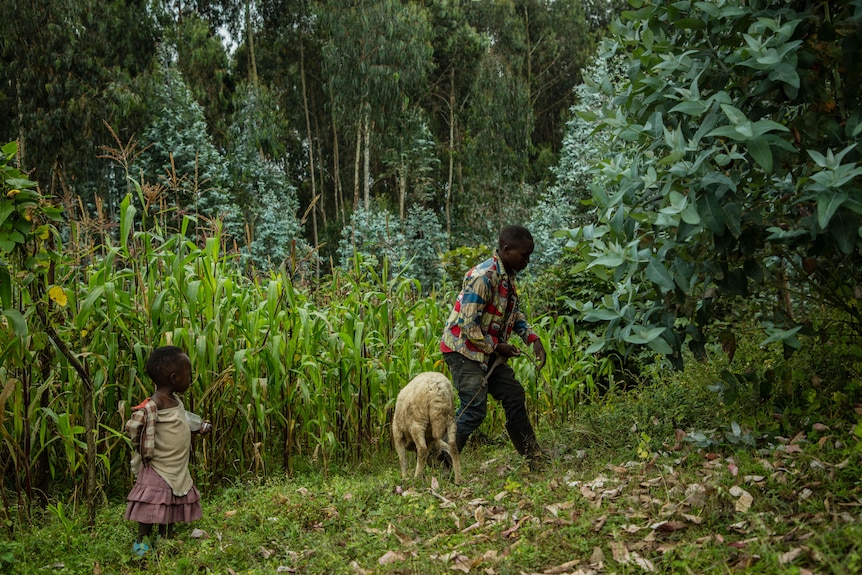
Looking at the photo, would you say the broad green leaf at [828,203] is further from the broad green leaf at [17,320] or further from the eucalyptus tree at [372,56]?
the eucalyptus tree at [372,56]

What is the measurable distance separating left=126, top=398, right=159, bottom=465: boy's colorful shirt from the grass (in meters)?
Answer: 0.57

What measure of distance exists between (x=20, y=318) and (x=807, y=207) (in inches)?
172

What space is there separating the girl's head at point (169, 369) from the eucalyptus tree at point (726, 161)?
8.40 ft

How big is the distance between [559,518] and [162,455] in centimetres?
247

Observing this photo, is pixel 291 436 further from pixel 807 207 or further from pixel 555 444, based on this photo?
pixel 807 207

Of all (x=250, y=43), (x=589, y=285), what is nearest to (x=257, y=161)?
(x=250, y=43)

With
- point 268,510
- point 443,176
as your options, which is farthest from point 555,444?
point 443,176

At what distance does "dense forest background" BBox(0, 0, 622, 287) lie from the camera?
19.8 meters

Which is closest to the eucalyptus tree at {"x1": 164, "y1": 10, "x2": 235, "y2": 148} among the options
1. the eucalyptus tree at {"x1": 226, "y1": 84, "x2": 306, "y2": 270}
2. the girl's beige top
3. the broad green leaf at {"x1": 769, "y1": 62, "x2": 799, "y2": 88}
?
the eucalyptus tree at {"x1": 226, "y1": 84, "x2": 306, "y2": 270}

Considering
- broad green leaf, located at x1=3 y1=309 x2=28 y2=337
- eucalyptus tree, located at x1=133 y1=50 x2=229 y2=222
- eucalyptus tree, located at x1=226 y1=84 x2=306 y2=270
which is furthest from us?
eucalyptus tree, located at x1=226 y1=84 x2=306 y2=270

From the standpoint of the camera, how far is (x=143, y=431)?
178 inches

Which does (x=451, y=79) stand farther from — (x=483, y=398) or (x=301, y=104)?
(x=483, y=398)

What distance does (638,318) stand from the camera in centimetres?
438

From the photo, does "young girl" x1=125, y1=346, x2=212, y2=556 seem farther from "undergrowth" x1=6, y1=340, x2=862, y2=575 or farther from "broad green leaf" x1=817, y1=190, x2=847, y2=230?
"broad green leaf" x1=817, y1=190, x2=847, y2=230
